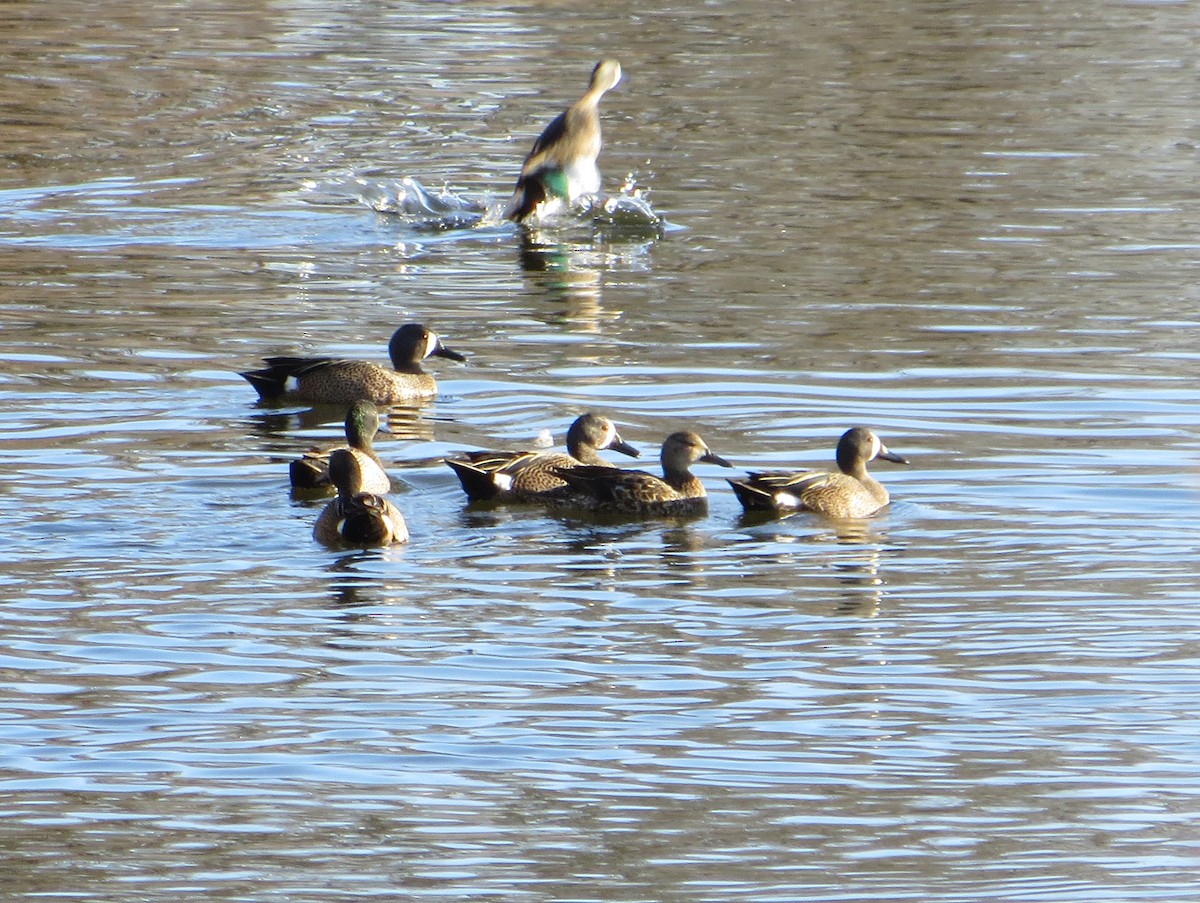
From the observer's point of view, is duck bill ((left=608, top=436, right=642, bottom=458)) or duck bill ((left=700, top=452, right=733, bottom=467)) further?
duck bill ((left=608, top=436, right=642, bottom=458))

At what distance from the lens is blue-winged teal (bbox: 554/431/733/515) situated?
1119cm

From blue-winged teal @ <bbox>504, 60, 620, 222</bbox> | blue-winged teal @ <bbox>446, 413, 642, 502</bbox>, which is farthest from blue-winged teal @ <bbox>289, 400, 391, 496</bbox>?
blue-winged teal @ <bbox>504, 60, 620, 222</bbox>

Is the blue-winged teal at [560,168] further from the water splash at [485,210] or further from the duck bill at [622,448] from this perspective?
the duck bill at [622,448]

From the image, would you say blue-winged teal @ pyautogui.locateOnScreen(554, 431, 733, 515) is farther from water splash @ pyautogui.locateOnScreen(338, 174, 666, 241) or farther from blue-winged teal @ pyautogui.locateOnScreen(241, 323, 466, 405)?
water splash @ pyautogui.locateOnScreen(338, 174, 666, 241)

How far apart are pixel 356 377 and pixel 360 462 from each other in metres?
2.70

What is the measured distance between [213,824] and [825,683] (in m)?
2.46

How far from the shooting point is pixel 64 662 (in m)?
8.52

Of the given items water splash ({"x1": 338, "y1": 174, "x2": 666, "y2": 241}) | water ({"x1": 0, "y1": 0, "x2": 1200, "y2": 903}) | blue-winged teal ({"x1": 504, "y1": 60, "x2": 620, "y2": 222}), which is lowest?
water ({"x1": 0, "y1": 0, "x2": 1200, "y2": 903})

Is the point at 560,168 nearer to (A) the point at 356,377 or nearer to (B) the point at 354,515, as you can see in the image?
(A) the point at 356,377

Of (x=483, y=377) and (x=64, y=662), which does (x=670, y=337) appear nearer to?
(x=483, y=377)

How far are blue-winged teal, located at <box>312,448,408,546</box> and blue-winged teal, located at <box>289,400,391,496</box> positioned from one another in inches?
2.9

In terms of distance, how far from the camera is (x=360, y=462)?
10.9 m

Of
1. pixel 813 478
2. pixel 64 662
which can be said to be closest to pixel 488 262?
pixel 813 478

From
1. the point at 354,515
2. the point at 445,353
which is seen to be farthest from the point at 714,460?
the point at 445,353
